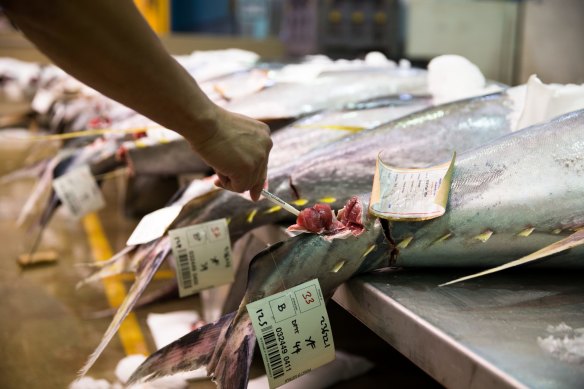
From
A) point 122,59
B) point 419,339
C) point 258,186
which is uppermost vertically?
point 122,59

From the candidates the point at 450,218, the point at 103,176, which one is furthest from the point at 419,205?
the point at 103,176

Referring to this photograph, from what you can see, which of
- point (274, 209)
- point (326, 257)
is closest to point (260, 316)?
point (326, 257)

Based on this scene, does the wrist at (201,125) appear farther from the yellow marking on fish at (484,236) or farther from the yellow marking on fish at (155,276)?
the yellow marking on fish at (155,276)

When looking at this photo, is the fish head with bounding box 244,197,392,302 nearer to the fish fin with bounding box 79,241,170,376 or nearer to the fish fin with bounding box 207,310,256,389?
the fish fin with bounding box 207,310,256,389

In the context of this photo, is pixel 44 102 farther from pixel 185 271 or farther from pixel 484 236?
pixel 484 236

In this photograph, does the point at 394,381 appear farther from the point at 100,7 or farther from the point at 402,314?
the point at 100,7

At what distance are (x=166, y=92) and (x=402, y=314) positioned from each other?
554mm

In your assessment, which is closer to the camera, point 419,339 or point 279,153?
point 419,339

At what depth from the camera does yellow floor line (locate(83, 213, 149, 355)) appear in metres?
2.03

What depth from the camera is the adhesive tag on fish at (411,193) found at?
1.26 meters

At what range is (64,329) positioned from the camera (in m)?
2.16

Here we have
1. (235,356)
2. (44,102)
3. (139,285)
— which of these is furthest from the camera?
(44,102)

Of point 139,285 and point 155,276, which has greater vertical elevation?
point 139,285

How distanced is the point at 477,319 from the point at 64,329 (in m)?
1.54
